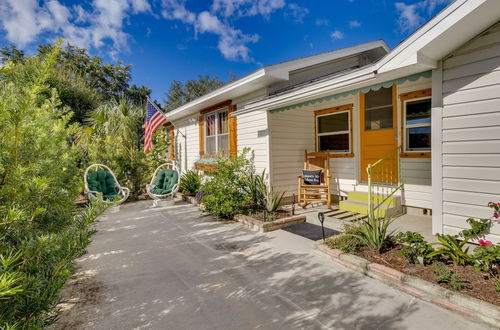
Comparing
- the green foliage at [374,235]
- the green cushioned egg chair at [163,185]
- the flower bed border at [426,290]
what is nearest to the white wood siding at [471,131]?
the green foliage at [374,235]

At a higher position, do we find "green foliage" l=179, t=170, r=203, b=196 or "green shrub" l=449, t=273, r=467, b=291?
"green foliage" l=179, t=170, r=203, b=196

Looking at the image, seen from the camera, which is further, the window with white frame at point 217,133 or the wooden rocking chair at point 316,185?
the window with white frame at point 217,133

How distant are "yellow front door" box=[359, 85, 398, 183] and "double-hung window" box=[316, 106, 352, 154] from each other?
392mm

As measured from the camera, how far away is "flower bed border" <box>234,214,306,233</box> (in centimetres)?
459

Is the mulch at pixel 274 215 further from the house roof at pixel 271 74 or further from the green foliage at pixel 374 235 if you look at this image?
the house roof at pixel 271 74

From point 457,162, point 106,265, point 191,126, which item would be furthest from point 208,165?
point 457,162

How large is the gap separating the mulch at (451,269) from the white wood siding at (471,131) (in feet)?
3.00

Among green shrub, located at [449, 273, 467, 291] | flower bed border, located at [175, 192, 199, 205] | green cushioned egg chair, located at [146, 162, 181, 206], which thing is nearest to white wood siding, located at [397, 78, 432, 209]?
green shrub, located at [449, 273, 467, 291]

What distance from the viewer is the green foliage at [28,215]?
0.97 meters

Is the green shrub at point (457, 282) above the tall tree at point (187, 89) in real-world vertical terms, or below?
below

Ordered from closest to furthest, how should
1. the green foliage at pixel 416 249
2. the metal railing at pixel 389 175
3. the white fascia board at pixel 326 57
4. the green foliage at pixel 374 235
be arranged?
the green foliage at pixel 416 249 → the green foliage at pixel 374 235 → the metal railing at pixel 389 175 → the white fascia board at pixel 326 57

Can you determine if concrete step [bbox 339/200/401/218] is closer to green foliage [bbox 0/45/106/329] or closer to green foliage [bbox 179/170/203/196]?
green foliage [bbox 179/170/203/196]

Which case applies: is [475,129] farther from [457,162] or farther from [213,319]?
[213,319]

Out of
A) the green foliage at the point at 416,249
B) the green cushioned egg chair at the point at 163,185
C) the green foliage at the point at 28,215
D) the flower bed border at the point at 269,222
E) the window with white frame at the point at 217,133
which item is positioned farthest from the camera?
the window with white frame at the point at 217,133
